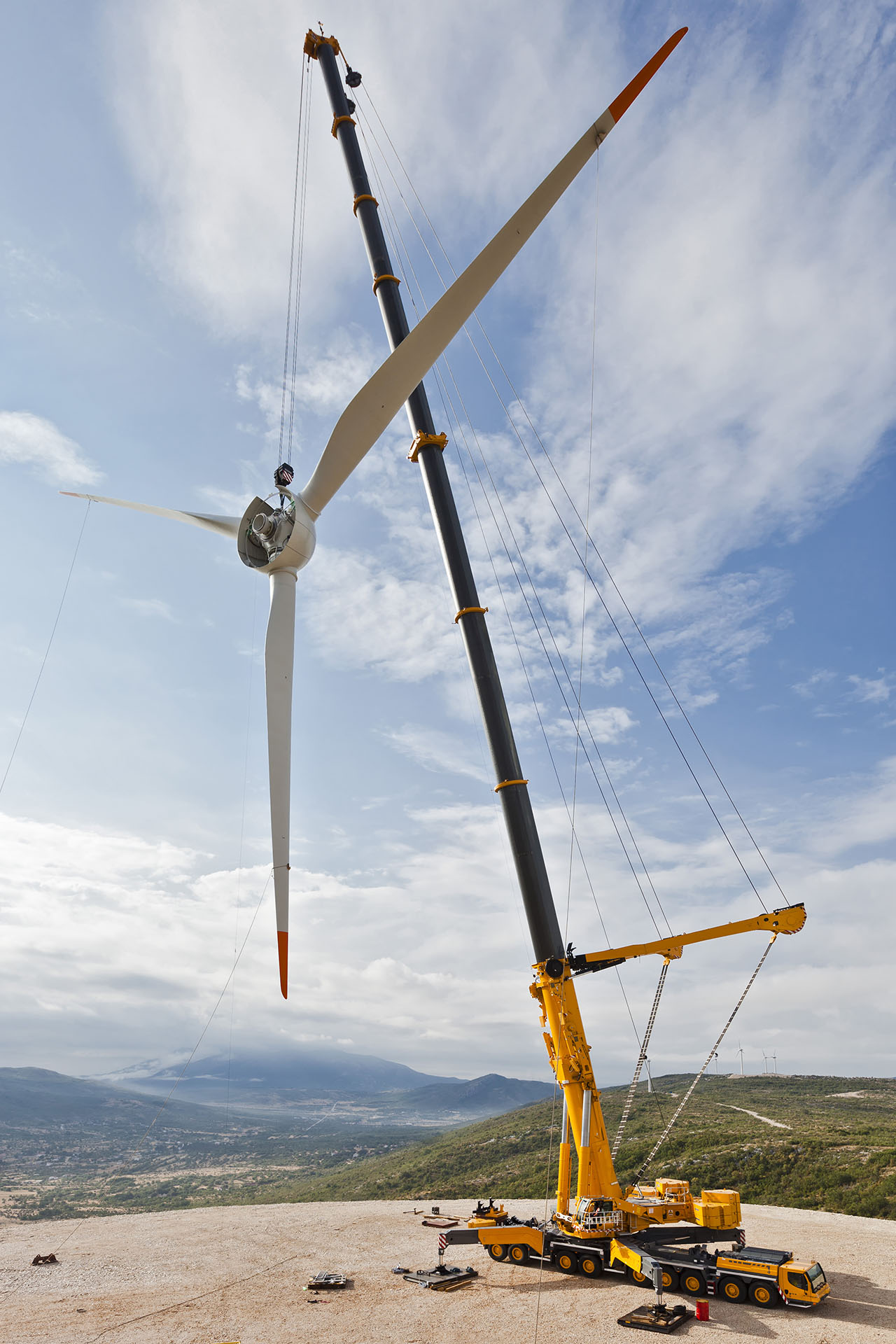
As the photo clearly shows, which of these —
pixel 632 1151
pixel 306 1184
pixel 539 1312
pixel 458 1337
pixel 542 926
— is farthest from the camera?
pixel 306 1184

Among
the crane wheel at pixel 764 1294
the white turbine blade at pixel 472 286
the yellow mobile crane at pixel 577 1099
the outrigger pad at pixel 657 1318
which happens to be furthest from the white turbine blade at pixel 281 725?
the crane wheel at pixel 764 1294

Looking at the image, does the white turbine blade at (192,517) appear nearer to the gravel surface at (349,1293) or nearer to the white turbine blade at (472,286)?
the white turbine blade at (472,286)

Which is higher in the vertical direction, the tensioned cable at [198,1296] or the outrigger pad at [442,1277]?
the tensioned cable at [198,1296]

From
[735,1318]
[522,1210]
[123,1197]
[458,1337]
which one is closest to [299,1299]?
[458,1337]

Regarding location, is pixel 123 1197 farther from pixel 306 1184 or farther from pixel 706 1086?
pixel 706 1086

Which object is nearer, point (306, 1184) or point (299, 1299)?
point (299, 1299)

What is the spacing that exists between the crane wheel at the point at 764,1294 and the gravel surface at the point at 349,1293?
0.22 m

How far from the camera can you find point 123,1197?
6762 centimetres

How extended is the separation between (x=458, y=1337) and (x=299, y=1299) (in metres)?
4.71

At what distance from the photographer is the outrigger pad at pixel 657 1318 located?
44.8ft

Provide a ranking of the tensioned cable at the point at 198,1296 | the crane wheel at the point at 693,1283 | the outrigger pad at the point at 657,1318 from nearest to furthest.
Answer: the outrigger pad at the point at 657,1318 < the tensioned cable at the point at 198,1296 < the crane wheel at the point at 693,1283

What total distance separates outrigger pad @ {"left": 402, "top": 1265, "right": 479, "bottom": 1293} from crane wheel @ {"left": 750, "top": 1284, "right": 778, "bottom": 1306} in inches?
250

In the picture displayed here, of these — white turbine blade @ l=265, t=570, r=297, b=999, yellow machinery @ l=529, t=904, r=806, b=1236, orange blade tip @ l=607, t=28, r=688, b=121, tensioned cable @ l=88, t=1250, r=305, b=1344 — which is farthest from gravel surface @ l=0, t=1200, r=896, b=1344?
orange blade tip @ l=607, t=28, r=688, b=121

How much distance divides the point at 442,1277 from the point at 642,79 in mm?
27625
